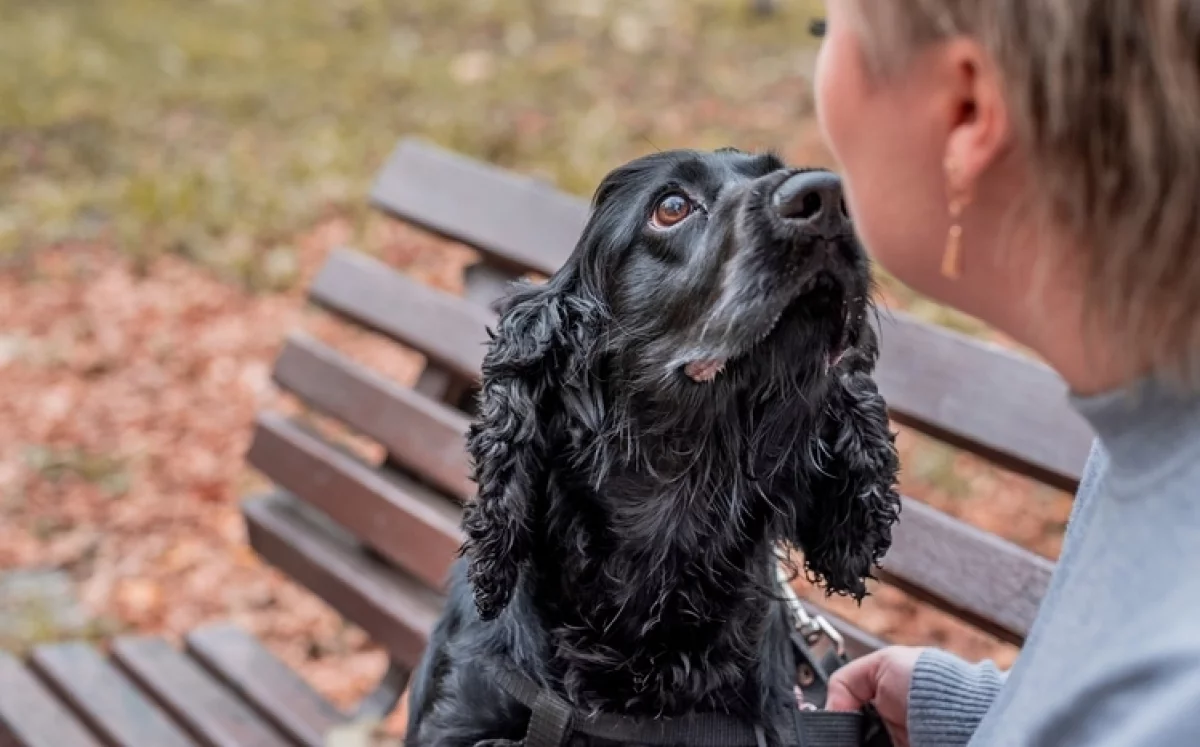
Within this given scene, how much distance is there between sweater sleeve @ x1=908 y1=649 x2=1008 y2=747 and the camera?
1952mm

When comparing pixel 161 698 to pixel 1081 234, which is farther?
pixel 161 698

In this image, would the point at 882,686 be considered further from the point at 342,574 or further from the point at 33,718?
the point at 33,718

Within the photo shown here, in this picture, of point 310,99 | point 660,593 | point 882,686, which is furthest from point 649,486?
point 310,99

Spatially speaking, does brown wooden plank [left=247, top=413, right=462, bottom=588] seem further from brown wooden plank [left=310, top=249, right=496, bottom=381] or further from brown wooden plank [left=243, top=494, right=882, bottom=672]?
brown wooden plank [left=310, top=249, right=496, bottom=381]

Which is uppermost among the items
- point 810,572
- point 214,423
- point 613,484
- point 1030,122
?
point 1030,122

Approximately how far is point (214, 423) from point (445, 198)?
265cm

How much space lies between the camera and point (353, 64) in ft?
31.4

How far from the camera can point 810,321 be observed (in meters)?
1.91

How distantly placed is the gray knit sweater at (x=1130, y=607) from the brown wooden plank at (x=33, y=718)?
8.67 ft

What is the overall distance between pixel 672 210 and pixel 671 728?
2.99 ft

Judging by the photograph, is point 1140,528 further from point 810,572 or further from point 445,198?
point 445,198

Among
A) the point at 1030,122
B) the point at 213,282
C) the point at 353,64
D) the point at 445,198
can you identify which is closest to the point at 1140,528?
the point at 1030,122

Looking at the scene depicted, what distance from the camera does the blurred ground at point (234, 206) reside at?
4.69 metres

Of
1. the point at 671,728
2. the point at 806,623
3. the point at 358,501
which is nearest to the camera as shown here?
the point at 671,728
